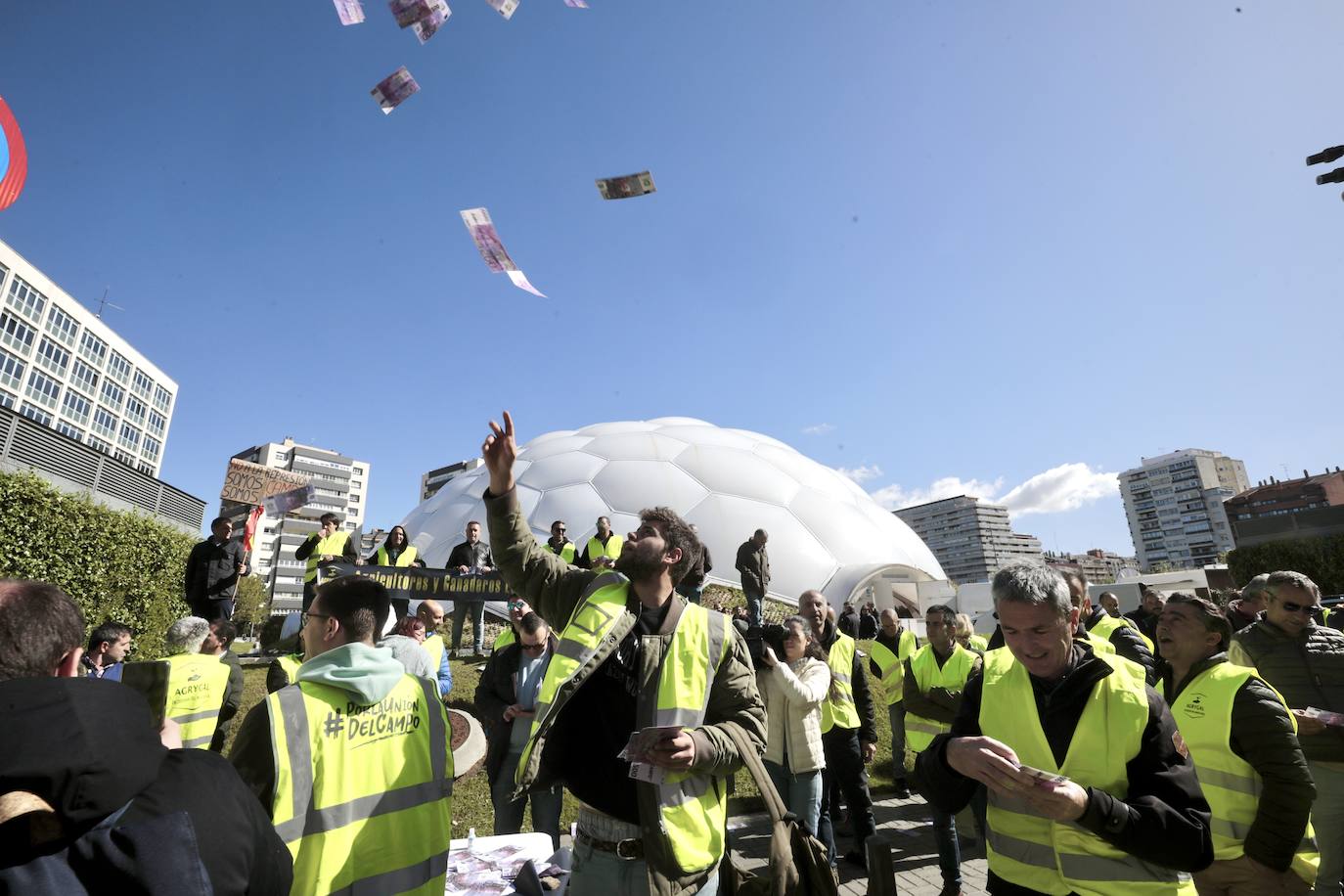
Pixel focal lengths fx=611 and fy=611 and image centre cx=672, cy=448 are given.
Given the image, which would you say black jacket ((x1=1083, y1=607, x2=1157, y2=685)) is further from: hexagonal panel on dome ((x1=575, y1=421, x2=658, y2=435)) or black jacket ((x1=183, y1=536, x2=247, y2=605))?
hexagonal panel on dome ((x1=575, y1=421, x2=658, y2=435))

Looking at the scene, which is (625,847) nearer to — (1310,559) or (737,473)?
(737,473)

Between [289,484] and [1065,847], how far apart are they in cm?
2941

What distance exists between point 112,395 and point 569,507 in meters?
79.1

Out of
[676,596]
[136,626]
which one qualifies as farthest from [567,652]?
[136,626]

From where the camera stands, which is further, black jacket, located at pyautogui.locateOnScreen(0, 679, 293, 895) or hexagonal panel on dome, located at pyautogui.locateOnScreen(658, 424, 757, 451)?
hexagonal panel on dome, located at pyautogui.locateOnScreen(658, 424, 757, 451)

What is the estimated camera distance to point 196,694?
15.0ft

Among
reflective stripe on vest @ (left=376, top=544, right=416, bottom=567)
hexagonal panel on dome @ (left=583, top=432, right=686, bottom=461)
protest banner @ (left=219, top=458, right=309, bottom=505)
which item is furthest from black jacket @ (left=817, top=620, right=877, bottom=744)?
protest banner @ (left=219, top=458, right=309, bottom=505)

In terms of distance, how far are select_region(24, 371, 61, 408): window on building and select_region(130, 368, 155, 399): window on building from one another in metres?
11.4

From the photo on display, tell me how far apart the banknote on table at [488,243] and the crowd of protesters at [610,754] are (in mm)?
1601

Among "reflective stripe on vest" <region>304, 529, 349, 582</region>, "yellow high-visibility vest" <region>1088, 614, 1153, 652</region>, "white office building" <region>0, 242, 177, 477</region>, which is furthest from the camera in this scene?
"white office building" <region>0, 242, 177, 477</region>

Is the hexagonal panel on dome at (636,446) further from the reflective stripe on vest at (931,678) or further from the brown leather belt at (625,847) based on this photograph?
the brown leather belt at (625,847)

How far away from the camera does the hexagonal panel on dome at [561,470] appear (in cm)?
2156

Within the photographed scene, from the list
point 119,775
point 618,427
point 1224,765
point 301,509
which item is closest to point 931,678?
point 1224,765

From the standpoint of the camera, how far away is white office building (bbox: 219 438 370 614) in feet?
327
